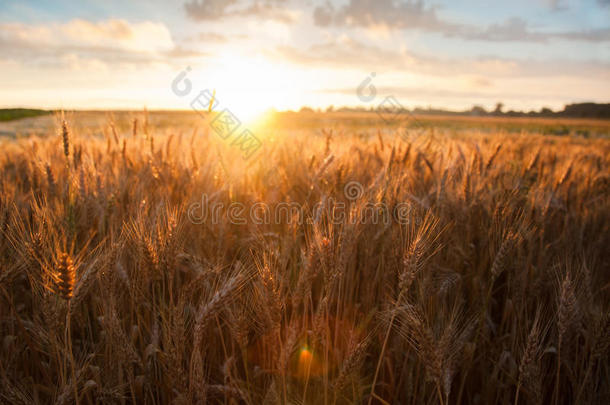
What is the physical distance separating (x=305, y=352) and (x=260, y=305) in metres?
0.47

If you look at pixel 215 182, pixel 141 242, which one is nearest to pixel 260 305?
pixel 141 242

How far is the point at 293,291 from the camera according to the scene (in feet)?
5.20

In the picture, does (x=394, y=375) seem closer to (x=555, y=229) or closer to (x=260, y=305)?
(x=260, y=305)

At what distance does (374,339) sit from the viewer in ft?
5.15

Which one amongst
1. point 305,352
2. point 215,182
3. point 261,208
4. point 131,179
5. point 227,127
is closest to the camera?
point 305,352

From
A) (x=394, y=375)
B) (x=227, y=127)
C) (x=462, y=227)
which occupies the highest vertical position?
(x=227, y=127)

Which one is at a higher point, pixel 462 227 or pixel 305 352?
pixel 462 227

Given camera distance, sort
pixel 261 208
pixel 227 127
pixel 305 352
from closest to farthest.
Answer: pixel 305 352, pixel 261 208, pixel 227 127

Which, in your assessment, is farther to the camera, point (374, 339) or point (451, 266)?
point (451, 266)

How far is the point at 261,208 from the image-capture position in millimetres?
1758

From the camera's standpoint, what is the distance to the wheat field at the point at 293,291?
1.05 m

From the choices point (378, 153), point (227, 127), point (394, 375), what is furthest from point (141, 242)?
point (378, 153)

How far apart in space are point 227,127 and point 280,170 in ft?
2.80

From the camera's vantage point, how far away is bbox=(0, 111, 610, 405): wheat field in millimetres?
1050
